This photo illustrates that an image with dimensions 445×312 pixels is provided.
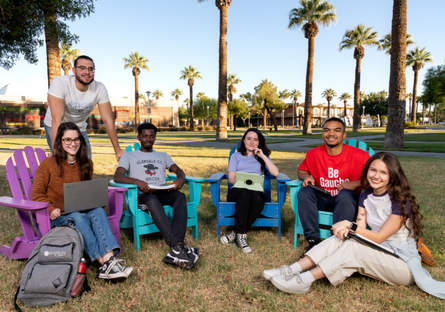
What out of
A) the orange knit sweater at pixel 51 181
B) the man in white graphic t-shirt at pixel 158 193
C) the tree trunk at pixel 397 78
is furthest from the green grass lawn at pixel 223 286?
the tree trunk at pixel 397 78

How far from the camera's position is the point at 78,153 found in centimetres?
321

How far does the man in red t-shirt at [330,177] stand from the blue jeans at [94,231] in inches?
→ 74.3

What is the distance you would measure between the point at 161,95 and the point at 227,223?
322ft

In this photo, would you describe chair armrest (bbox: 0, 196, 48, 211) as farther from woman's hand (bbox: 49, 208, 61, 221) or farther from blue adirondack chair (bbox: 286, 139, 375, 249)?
blue adirondack chair (bbox: 286, 139, 375, 249)

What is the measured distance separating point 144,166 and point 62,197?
102 cm

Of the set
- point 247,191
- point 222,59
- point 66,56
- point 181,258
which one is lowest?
point 181,258

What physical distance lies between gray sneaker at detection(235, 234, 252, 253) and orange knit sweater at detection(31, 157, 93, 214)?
6.04 ft

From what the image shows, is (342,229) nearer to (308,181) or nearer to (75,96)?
(308,181)

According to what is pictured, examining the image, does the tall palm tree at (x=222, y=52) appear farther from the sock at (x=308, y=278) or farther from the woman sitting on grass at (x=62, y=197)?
the sock at (x=308, y=278)

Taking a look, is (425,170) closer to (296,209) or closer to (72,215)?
(296,209)

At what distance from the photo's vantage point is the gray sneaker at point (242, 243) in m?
3.45

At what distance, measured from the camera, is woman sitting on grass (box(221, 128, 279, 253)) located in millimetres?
3592

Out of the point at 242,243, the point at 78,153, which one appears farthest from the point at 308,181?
the point at 78,153

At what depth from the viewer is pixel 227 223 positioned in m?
3.80
